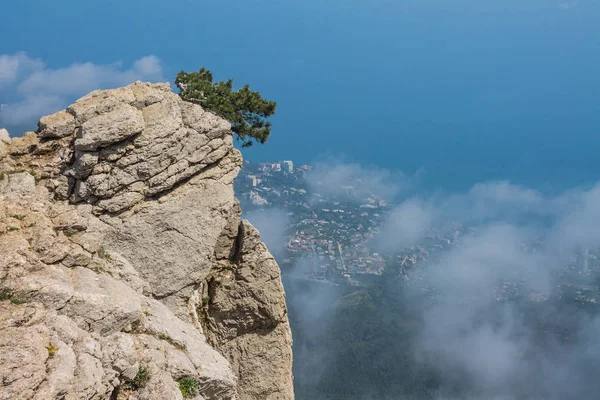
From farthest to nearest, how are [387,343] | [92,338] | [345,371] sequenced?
[387,343], [345,371], [92,338]

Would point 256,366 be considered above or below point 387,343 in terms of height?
below

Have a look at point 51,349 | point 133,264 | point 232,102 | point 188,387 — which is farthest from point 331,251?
point 51,349

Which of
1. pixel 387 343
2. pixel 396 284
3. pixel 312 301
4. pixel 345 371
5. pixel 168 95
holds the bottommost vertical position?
pixel 168 95

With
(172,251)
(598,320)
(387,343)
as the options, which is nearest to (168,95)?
(172,251)

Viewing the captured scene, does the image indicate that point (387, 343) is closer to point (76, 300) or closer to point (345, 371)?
point (345, 371)

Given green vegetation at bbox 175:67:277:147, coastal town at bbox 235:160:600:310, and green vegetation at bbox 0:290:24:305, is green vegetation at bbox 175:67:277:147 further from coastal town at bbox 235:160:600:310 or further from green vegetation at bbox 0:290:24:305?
coastal town at bbox 235:160:600:310

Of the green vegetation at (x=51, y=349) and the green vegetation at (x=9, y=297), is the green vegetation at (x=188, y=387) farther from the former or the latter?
the green vegetation at (x=9, y=297)

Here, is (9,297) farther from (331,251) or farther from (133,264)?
(331,251)
